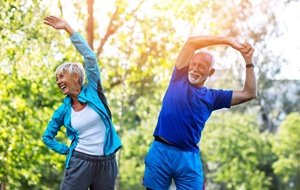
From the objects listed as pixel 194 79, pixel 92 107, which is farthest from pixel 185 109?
pixel 92 107

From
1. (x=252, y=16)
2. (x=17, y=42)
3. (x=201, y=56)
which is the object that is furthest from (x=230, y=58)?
(x=201, y=56)

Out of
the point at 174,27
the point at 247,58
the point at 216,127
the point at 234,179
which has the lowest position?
the point at 234,179

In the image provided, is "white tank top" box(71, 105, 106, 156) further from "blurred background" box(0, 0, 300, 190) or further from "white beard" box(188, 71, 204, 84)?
"blurred background" box(0, 0, 300, 190)

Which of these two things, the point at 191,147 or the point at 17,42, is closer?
Result: the point at 191,147

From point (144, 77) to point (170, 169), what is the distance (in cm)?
1569

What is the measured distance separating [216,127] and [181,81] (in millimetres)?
29770

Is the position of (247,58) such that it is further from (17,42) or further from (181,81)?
(17,42)

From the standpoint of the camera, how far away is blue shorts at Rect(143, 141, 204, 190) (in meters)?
4.57

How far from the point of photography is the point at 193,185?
4574mm

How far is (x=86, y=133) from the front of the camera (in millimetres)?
4777

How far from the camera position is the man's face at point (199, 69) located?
4652 millimetres

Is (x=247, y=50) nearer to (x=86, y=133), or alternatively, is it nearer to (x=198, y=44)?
(x=198, y=44)

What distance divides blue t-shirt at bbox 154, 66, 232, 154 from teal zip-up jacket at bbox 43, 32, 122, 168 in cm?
37

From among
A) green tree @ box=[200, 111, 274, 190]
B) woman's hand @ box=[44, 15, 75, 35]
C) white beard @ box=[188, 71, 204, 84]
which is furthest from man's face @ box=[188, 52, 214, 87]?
green tree @ box=[200, 111, 274, 190]
